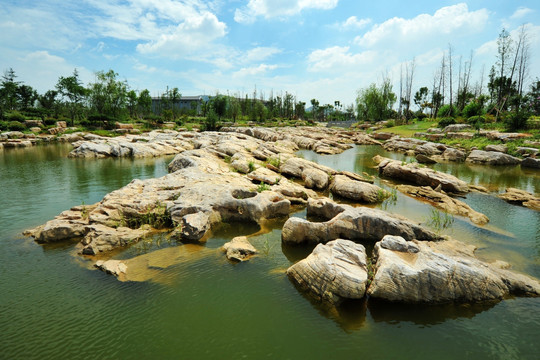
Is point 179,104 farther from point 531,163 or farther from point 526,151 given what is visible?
point 531,163

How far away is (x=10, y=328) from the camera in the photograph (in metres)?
6.87

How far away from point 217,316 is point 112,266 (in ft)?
14.6

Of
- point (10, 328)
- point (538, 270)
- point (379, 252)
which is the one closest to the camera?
point (10, 328)

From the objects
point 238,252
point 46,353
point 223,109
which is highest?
point 223,109

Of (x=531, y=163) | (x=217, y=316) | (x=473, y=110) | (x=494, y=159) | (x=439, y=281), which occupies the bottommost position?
(x=217, y=316)

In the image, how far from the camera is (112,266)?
9156mm

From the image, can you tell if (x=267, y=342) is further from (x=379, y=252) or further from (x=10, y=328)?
(x=10, y=328)

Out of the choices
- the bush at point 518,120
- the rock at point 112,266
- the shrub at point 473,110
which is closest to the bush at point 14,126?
the rock at point 112,266

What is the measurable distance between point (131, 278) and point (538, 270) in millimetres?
14163

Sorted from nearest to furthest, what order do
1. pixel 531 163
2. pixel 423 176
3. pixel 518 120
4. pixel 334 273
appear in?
1. pixel 334 273
2. pixel 423 176
3. pixel 531 163
4. pixel 518 120

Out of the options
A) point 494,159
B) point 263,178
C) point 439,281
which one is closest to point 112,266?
point 439,281

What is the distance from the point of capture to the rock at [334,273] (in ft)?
24.5

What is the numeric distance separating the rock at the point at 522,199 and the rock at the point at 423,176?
237 centimetres

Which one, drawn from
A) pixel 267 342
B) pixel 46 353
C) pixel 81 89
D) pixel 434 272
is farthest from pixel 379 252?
pixel 81 89
